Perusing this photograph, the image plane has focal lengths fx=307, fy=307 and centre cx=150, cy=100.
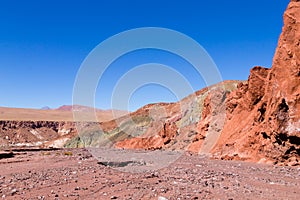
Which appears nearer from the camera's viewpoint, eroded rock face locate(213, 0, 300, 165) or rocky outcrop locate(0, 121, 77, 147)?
eroded rock face locate(213, 0, 300, 165)

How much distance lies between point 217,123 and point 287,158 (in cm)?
1828

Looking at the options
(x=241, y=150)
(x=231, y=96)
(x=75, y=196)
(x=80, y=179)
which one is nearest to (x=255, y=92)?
(x=231, y=96)

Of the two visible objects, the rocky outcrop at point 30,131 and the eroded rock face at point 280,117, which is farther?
the rocky outcrop at point 30,131

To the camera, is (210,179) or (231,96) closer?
(210,179)

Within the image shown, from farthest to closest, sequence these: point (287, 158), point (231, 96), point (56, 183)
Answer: point (231, 96) → point (287, 158) → point (56, 183)

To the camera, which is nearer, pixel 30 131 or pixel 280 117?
pixel 280 117

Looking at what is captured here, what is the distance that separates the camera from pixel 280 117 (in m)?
21.9

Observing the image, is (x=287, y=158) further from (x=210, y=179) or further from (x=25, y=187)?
(x=25, y=187)

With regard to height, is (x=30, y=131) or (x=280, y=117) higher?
(x=280, y=117)

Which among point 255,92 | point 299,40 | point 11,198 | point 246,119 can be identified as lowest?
point 11,198

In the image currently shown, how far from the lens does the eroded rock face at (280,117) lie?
21.1 metres

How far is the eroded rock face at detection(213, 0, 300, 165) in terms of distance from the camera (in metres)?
21.1

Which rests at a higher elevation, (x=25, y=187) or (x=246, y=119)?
(x=246, y=119)

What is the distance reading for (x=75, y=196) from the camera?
9.83m
